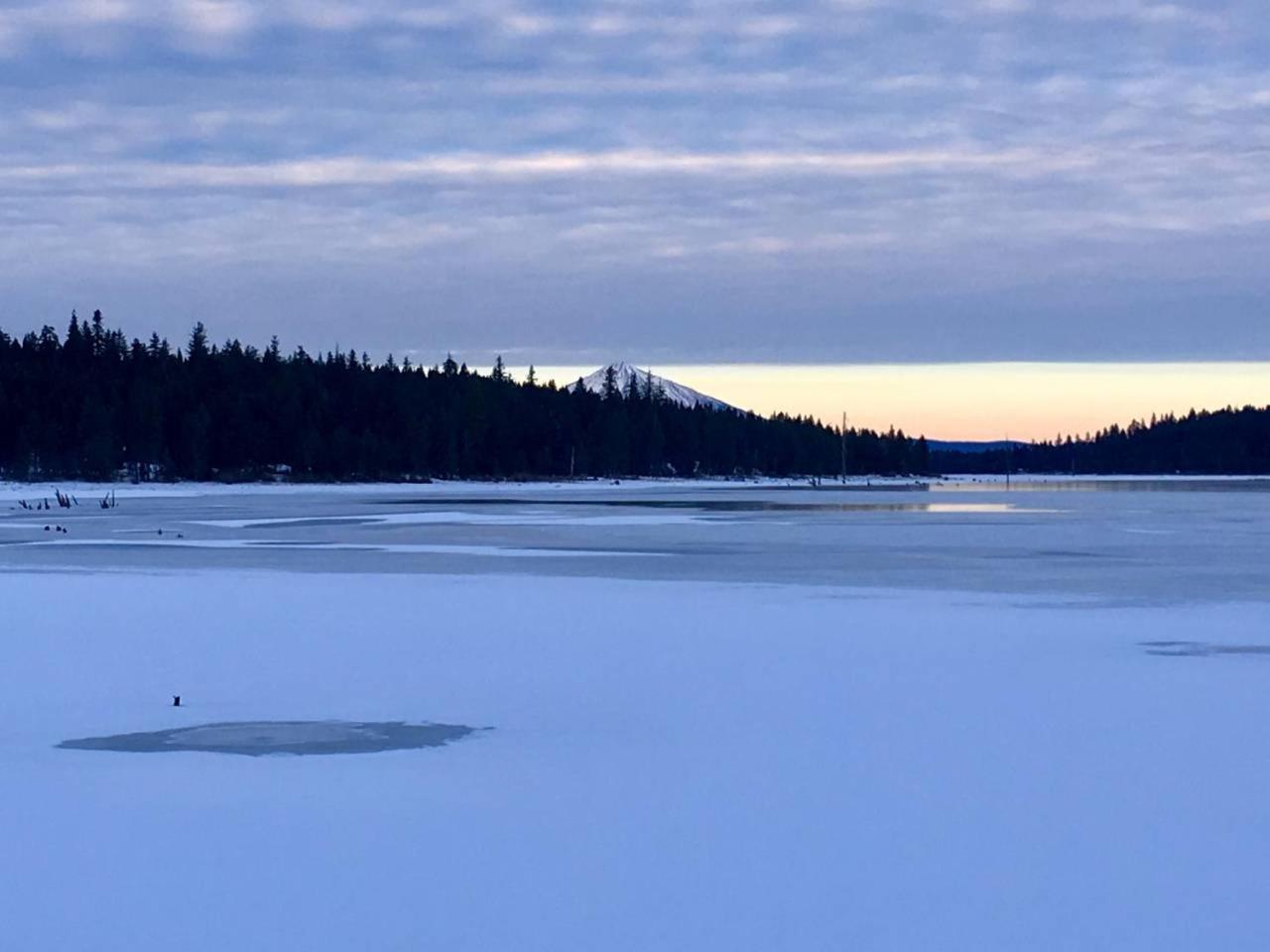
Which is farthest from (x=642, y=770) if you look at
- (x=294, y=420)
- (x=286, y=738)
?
(x=294, y=420)

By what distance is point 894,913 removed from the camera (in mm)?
5492

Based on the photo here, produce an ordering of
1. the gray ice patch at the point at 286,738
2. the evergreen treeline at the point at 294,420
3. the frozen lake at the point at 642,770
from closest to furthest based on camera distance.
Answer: the frozen lake at the point at 642,770
the gray ice patch at the point at 286,738
the evergreen treeline at the point at 294,420

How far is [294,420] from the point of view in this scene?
109 metres

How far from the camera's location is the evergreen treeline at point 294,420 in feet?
330

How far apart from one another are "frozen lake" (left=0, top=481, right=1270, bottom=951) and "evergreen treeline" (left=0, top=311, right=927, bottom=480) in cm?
8529

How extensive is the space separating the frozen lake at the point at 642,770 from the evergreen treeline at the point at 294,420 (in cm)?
8529

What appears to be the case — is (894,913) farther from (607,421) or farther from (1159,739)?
(607,421)

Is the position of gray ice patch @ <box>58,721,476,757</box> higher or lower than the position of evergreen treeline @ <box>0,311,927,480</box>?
lower

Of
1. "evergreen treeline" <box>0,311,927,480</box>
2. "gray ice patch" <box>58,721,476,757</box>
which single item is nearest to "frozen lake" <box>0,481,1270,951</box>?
"gray ice patch" <box>58,721,476,757</box>

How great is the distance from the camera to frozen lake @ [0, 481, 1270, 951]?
5496 mm

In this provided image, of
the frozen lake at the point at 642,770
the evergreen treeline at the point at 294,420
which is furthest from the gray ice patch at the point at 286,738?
the evergreen treeline at the point at 294,420

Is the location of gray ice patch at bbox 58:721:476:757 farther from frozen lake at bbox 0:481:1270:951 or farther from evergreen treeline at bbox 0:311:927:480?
evergreen treeline at bbox 0:311:927:480

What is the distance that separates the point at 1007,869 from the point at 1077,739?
2719 mm

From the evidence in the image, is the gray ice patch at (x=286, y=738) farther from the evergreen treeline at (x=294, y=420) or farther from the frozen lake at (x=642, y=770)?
the evergreen treeline at (x=294, y=420)
